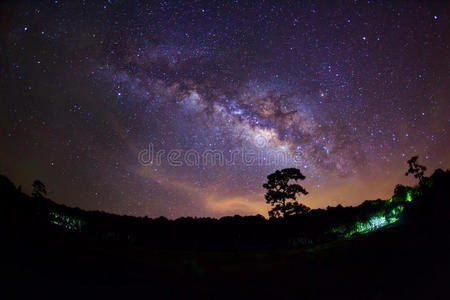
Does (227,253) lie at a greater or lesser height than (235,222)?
lesser

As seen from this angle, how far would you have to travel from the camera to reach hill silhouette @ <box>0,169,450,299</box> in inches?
412

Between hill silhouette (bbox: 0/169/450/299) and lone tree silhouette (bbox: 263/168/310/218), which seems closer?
hill silhouette (bbox: 0/169/450/299)

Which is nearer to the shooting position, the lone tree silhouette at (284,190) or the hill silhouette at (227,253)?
the hill silhouette at (227,253)

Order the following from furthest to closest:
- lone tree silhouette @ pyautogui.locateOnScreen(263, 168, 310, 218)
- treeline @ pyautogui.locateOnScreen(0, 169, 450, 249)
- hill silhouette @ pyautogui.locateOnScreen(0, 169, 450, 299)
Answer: lone tree silhouette @ pyautogui.locateOnScreen(263, 168, 310, 218) < treeline @ pyautogui.locateOnScreen(0, 169, 450, 249) < hill silhouette @ pyautogui.locateOnScreen(0, 169, 450, 299)

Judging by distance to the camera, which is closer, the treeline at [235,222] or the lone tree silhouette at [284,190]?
the treeline at [235,222]

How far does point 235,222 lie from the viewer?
18109 mm

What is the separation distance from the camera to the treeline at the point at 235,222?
38.3 ft

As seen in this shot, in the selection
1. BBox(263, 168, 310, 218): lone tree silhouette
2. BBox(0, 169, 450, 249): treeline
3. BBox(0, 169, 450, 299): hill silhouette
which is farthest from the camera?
BBox(263, 168, 310, 218): lone tree silhouette

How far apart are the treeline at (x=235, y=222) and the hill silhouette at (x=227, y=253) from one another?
60mm

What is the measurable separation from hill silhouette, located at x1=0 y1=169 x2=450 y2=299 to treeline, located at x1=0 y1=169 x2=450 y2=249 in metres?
0.06

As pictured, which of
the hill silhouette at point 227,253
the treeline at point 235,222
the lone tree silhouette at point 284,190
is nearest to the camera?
the hill silhouette at point 227,253

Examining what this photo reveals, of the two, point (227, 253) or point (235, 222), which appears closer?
point (227, 253)

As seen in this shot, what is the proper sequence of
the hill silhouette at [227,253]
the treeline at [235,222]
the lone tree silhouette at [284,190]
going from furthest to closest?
the lone tree silhouette at [284,190] < the treeline at [235,222] < the hill silhouette at [227,253]

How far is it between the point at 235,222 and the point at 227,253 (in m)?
3.03
